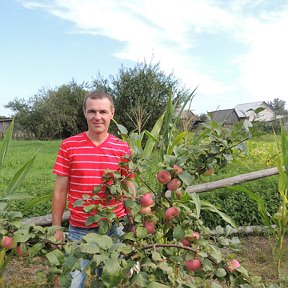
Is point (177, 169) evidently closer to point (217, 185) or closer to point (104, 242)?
point (104, 242)

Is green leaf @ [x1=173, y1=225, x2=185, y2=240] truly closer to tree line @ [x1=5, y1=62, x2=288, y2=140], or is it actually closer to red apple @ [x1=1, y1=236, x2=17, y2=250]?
red apple @ [x1=1, y1=236, x2=17, y2=250]

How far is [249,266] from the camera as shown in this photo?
3117mm

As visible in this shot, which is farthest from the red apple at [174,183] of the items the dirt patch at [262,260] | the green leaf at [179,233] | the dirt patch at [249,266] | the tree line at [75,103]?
the tree line at [75,103]

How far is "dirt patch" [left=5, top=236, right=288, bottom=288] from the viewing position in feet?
8.93

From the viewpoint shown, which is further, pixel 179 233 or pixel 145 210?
pixel 145 210

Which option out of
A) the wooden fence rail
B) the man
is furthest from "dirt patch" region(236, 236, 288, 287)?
the man

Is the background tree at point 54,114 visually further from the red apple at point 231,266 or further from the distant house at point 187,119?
the red apple at point 231,266

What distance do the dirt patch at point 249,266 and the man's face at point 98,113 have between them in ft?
3.94

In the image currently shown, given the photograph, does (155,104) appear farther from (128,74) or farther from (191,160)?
(191,160)

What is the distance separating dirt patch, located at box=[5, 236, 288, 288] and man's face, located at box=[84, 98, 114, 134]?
3.94 feet

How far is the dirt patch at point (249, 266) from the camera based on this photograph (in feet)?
8.93

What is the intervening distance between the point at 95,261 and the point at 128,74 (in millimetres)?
13176

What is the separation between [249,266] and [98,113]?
6.70ft

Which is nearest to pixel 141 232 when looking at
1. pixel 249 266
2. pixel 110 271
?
pixel 110 271
